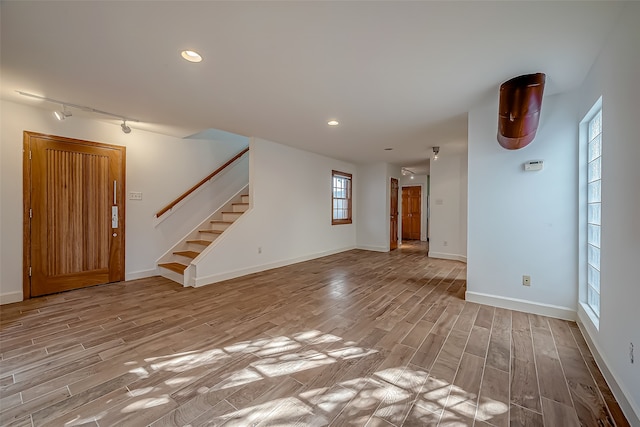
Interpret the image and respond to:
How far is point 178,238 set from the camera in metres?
4.80

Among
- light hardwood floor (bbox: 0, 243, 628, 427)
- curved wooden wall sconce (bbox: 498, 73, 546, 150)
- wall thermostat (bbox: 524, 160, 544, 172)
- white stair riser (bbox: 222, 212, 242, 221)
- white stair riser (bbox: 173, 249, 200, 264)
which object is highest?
curved wooden wall sconce (bbox: 498, 73, 546, 150)

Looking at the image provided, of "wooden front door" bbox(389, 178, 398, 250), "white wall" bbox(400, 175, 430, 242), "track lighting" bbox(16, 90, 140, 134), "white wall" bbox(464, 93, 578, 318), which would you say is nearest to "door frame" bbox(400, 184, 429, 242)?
"white wall" bbox(400, 175, 430, 242)

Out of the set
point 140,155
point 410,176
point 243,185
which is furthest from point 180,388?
point 410,176

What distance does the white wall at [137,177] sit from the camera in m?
3.19

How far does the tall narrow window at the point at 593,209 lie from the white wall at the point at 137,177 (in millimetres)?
5522

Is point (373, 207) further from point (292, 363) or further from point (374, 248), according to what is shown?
point (292, 363)

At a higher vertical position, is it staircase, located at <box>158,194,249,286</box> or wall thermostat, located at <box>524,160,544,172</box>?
wall thermostat, located at <box>524,160,544,172</box>

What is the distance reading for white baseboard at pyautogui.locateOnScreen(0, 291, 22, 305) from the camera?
314 centimetres

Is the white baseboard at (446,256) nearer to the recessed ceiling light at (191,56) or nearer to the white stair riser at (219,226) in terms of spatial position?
the white stair riser at (219,226)

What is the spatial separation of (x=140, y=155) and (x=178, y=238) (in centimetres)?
154

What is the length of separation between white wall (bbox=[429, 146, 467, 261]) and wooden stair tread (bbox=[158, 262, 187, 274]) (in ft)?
17.5

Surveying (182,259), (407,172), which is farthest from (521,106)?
(407,172)

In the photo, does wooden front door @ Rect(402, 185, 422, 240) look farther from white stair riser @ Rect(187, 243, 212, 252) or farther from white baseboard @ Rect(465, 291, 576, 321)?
white stair riser @ Rect(187, 243, 212, 252)

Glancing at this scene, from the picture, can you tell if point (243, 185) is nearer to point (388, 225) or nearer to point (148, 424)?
point (388, 225)
